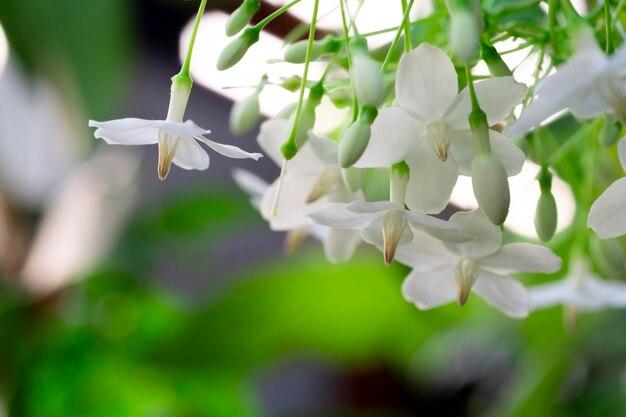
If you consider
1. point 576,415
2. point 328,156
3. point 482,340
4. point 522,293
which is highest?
point 328,156

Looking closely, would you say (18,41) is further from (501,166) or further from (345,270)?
(501,166)

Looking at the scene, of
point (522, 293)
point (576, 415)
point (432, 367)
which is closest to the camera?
point (522, 293)

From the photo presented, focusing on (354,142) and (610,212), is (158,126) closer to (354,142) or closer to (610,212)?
(354,142)

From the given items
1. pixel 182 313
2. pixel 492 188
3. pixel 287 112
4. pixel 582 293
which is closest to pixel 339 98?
pixel 287 112

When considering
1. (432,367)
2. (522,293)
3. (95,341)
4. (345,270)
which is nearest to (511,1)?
(522,293)

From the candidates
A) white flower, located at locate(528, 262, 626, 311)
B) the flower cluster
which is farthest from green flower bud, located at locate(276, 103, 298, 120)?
white flower, located at locate(528, 262, 626, 311)

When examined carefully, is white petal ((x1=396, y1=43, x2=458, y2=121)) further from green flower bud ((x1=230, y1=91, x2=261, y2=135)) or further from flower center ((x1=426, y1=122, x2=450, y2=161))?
green flower bud ((x1=230, y1=91, x2=261, y2=135))

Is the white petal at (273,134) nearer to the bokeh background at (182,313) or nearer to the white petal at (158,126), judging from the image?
the white petal at (158,126)
